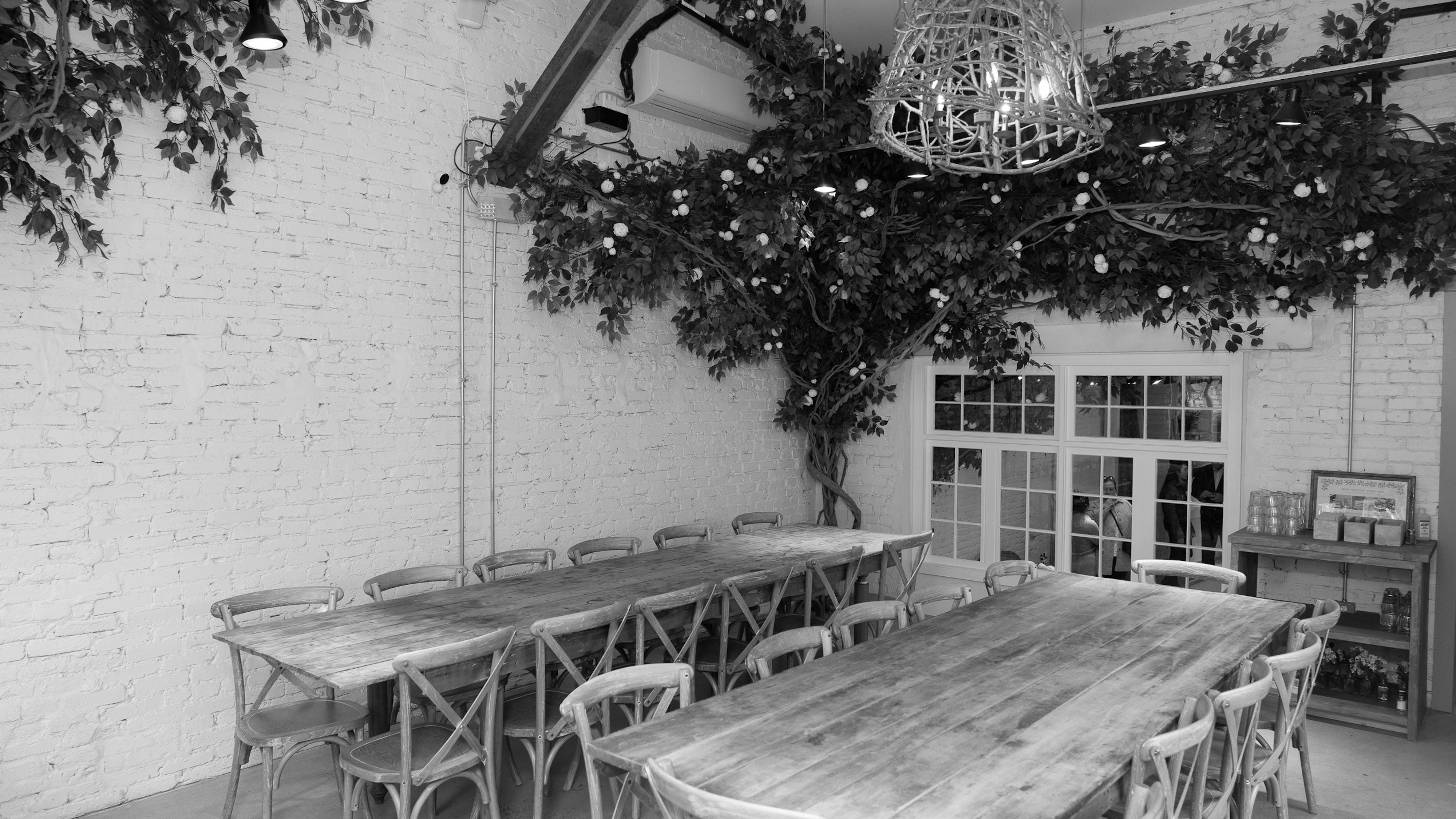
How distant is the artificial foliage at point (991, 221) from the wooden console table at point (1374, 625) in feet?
4.21

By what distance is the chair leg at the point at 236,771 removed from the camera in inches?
141

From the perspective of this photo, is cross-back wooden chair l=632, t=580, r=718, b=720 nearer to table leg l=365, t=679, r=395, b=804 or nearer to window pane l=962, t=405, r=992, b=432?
table leg l=365, t=679, r=395, b=804

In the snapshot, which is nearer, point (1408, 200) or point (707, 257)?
point (1408, 200)

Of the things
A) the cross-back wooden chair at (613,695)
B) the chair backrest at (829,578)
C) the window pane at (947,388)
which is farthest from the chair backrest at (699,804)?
the window pane at (947,388)

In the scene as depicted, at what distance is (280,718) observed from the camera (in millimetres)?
3533

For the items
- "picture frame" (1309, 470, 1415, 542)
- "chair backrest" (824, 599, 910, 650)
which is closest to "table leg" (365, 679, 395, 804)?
"chair backrest" (824, 599, 910, 650)

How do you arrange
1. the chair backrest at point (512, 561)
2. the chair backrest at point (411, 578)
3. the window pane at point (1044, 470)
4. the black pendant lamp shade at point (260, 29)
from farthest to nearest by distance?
the window pane at point (1044, 470)
the chair backrest at point (512, 561)
the chair backrest at point (411, 578)
the black pendant lamp shade at point (260, 29)

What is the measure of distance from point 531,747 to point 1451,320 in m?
5.26

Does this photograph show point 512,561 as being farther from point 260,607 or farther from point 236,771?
point 236,771

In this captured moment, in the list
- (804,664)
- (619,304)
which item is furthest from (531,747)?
(619,304)

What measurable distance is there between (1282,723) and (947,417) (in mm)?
4316

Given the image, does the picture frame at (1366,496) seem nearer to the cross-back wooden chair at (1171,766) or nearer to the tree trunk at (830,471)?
the tree trunk at (830,471)

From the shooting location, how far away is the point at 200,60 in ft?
13.4

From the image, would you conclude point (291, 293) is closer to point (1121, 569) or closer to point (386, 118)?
point (386, 118)
